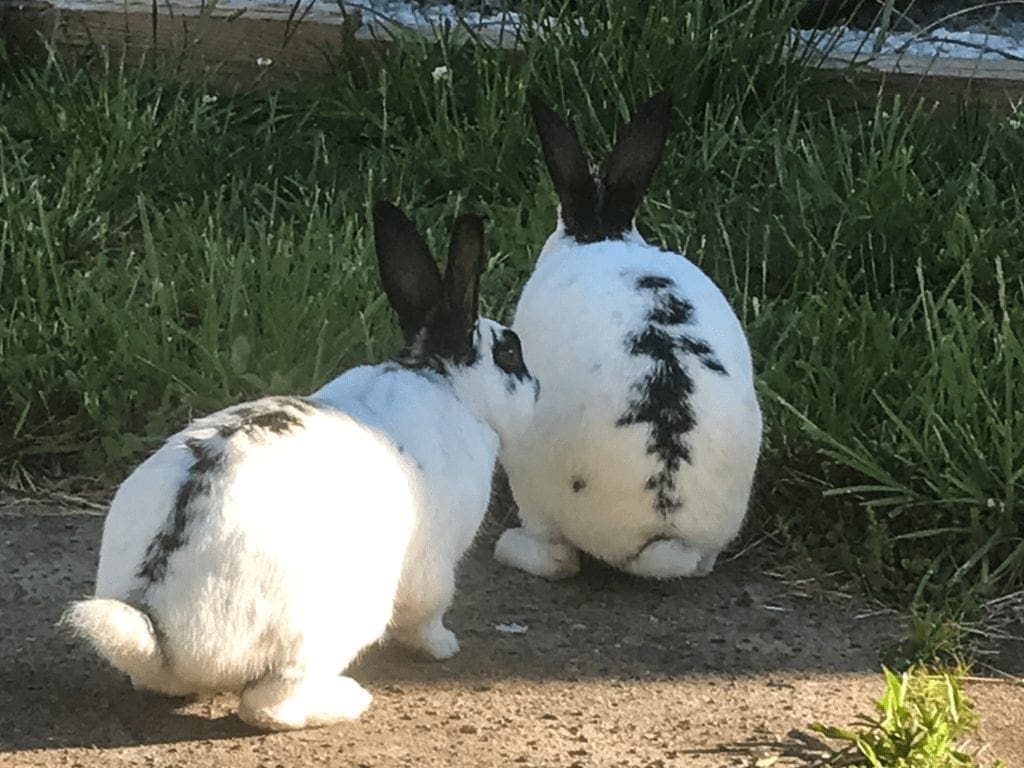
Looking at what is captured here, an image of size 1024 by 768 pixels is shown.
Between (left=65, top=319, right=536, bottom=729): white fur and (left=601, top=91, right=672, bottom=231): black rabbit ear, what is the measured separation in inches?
35.7

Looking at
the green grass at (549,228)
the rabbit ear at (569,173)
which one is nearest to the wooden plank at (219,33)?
the green grass at (549,228)

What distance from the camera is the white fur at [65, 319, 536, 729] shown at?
2.69 meters

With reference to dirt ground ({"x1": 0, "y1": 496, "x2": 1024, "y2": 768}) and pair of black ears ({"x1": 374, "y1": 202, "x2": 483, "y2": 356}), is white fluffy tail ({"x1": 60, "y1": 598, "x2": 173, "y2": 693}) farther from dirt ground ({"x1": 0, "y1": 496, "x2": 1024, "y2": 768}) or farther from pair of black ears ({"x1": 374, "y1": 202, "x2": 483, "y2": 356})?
pair of black ears ({"x1": 374, "y1": 202, "x2": 483, "y2": 356})

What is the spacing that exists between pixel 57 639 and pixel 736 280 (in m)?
1.85

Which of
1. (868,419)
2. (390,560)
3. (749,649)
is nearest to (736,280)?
(868,419)

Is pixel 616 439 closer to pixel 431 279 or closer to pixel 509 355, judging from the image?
pixel 509 355

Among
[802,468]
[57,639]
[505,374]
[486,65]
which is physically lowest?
[57,639]

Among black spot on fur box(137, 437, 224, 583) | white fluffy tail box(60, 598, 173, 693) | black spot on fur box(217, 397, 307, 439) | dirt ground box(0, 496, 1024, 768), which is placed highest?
black spot on fur box(217, 397, 307, 439)

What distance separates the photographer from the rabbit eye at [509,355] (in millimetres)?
3305

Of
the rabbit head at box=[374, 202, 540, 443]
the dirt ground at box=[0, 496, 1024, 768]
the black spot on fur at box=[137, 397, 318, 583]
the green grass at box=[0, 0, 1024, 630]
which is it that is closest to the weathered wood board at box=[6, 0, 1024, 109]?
the green grass at box=[0, 0, 1024, 630]

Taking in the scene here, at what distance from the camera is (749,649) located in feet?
11.0

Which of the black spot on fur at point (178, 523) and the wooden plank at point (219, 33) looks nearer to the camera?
the black spot on fur at point (178, 523)

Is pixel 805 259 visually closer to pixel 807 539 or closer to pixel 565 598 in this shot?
pixel 807 539

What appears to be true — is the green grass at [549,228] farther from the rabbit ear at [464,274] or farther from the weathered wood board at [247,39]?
the rabbit ear at [464,274]
